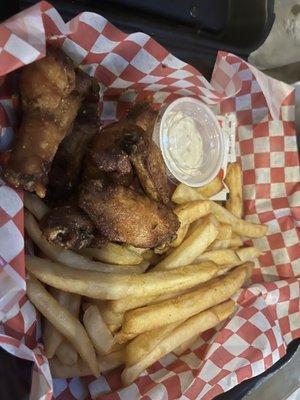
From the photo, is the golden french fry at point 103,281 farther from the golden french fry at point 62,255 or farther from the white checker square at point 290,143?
the white checker square at point 290,143

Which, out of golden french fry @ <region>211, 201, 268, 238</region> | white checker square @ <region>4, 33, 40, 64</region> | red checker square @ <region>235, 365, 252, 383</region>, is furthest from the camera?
golden french fry @ <region>211, 201, 268, 238</region>

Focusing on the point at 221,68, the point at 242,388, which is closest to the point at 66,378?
the point at 242,388

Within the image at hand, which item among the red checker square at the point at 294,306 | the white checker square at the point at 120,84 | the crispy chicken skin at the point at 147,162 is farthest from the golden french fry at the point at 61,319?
the red checker square at the point at 294,306

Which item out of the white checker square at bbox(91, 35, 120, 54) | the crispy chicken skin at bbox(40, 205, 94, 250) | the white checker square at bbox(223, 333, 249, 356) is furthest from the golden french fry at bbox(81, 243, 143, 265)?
the white checker square at bbox(91, 35, 120, 54)

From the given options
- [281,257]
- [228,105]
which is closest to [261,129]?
[228,105]

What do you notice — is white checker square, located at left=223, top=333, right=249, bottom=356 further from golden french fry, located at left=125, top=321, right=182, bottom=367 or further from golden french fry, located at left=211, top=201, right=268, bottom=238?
golden french fry, located at left=211, top=201, right=268, bottom=238

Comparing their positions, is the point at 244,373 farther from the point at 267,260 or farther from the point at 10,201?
the point at 10,201
